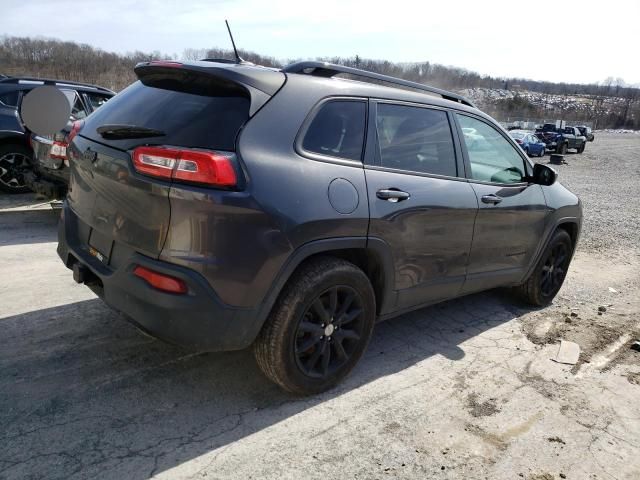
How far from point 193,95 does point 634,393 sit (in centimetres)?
343

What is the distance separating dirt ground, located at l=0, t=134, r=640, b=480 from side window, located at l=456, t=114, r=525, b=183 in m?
1.28

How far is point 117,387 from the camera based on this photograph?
299 centimetres

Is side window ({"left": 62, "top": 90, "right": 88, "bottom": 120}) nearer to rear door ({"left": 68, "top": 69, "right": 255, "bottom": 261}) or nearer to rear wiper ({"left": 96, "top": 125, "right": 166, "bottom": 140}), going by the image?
rear door ({"left": 68, "top": 69, "right": 255, "bottom": 261})

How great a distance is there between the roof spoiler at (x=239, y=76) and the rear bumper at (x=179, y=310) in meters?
0.92

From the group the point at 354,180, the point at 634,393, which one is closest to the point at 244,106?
the point at 354,180

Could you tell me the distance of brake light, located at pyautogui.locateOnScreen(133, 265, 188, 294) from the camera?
8.18 feet

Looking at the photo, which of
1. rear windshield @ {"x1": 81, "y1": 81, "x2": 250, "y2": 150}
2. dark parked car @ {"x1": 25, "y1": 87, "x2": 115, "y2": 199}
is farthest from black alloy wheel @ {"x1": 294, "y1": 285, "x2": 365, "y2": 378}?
dark parked car @ {"x1": 25, "y1": 87, "x2": 115, "y2": 199}

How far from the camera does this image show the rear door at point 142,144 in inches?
101

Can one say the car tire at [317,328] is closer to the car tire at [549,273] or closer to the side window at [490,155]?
the side window at [490,155]

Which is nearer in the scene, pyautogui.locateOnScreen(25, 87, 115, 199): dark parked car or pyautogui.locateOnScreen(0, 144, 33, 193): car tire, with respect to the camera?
pyautogui.locateOnScreen(25, 87, 115, 199): dark parked car

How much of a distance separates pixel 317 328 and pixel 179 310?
847 mm

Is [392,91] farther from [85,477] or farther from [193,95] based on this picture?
[85,477]

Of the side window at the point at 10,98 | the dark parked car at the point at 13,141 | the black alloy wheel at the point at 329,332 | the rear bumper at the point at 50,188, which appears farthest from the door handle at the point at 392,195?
the side window at the point at 10,98

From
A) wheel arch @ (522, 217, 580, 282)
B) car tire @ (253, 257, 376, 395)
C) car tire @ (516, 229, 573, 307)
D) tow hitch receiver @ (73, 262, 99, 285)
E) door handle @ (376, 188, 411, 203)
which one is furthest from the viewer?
car tire @ (516, 229, 573, 307)
